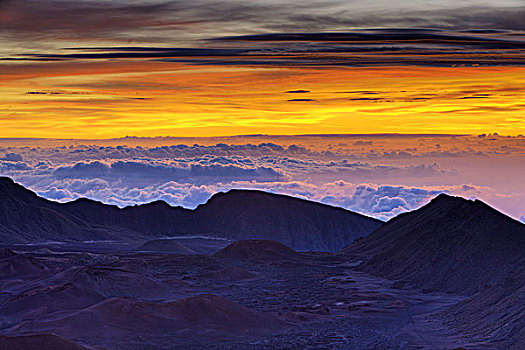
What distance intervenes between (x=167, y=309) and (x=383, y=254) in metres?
56.6

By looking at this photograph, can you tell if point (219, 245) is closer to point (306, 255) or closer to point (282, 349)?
point (306, 255)

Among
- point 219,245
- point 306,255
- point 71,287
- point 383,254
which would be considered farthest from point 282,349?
point 219,245

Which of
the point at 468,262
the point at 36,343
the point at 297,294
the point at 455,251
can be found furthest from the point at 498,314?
the point at 36,343

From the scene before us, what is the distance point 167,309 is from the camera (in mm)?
72000

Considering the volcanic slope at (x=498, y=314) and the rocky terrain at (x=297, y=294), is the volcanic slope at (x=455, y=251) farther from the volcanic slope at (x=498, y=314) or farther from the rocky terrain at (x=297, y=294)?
the volcanic slope at (x=498, y=314)

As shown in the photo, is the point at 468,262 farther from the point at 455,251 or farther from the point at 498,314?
the point at 498,314

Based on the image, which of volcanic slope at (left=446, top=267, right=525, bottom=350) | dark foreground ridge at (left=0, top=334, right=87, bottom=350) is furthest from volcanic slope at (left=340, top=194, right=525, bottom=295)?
dark foreground ridge at (left=0, top=334, right=87, bottom=350)

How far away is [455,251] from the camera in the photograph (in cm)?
10025

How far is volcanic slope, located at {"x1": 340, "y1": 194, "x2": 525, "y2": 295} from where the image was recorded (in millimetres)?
91250

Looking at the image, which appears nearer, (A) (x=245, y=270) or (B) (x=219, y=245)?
(A) (x=245, y=270)

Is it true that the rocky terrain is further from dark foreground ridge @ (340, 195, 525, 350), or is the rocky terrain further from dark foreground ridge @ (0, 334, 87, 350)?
dark foreground ridge @ (340, 195, 525, 350)

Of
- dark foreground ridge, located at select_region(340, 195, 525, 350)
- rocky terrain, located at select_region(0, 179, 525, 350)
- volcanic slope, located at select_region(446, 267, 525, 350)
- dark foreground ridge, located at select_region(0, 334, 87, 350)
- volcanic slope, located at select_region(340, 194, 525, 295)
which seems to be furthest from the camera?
volcanic slope, located at select_region(340, 194, 525, 295)

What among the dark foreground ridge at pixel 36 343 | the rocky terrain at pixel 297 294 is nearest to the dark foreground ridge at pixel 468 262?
the rocky terrain at pixel 297 294

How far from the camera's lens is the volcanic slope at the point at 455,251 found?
91.2m
